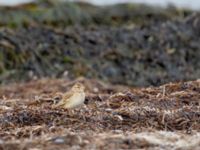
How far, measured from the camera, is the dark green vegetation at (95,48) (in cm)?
1703

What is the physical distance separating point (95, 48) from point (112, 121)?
1202 centimetres

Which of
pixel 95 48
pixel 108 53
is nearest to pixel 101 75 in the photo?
pixel 108 53

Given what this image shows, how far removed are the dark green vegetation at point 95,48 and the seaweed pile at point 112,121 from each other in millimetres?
7697

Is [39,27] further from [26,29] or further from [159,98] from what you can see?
[159,98]

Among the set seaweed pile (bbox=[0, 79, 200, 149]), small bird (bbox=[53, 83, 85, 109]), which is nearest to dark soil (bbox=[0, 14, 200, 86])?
seaweed pile (bbox=[0, 79, 200, 149])

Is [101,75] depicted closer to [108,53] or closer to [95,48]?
[108,53]

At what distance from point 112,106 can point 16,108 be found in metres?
0.86

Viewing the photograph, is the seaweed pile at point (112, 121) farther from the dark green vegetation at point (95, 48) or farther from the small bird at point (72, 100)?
the dark green vegetation at point (95, 48)

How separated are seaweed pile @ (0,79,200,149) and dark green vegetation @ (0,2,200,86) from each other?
7697 mm

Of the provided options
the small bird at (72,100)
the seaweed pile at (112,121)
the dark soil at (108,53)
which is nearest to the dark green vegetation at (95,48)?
the dark soil at (108,53)

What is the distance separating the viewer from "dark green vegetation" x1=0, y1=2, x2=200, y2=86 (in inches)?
671

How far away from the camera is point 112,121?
680 cm

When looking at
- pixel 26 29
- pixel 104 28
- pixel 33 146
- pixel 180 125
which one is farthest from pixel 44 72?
pixel 33 146

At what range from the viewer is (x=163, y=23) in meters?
21.0
